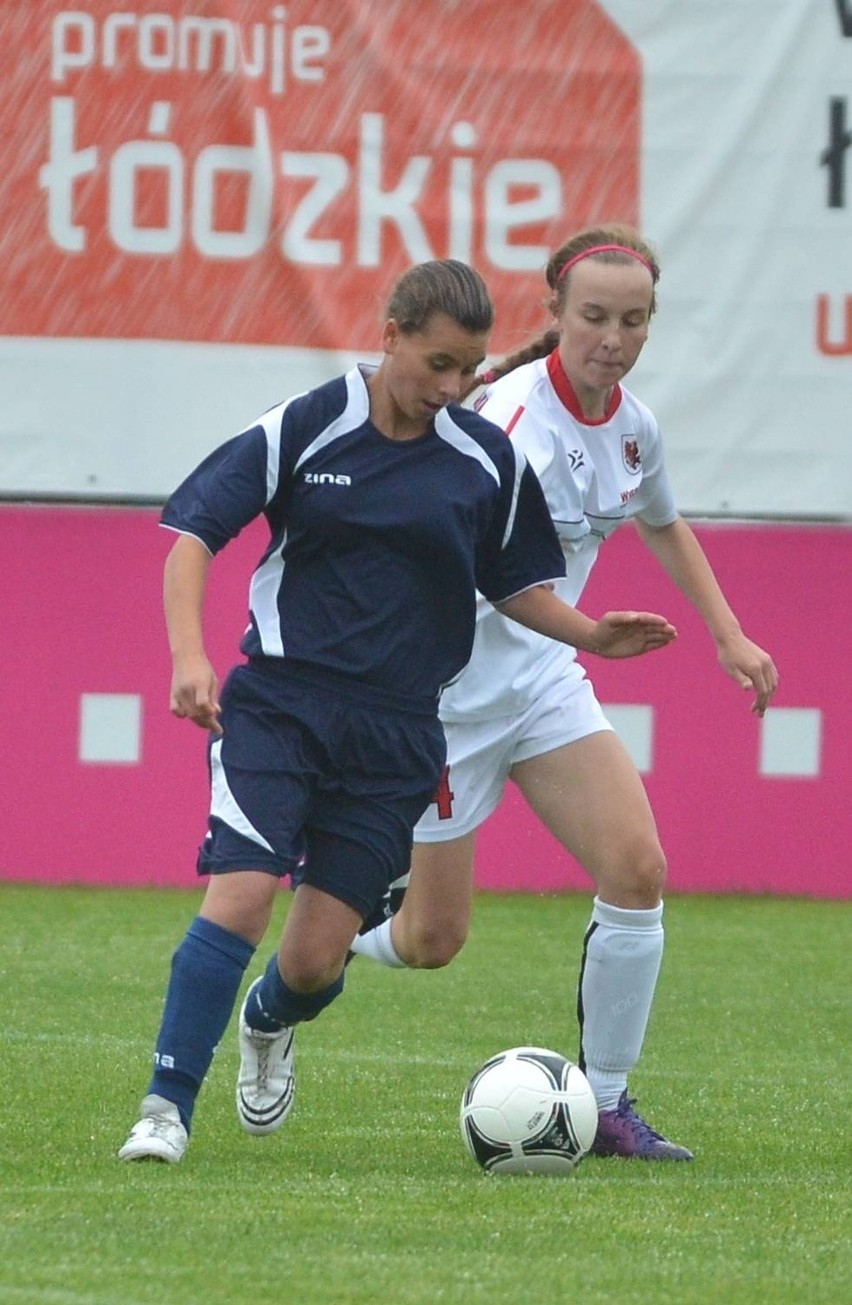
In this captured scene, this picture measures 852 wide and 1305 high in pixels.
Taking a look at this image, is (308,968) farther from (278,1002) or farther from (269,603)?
(269,603)

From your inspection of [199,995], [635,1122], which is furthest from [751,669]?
[199,995]

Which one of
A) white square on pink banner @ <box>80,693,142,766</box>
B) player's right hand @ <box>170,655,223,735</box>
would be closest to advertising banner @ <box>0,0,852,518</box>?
white square on pink banner @ <box>80,693,142,766</box>

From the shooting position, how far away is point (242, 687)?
4574mm

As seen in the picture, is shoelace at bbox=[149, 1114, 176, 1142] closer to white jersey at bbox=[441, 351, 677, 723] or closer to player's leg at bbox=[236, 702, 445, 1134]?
player's leg at bbox=[236, 702, 445, 1134]

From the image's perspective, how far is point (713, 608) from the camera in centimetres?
528

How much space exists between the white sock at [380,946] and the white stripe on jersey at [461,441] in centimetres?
144

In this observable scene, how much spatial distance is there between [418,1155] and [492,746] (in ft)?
3.06

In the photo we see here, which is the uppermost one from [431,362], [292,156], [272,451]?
[292,156]

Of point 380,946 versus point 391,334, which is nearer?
point 391,334

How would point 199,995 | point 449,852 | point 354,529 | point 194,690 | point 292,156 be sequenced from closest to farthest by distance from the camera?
point 194,690
point 199,995
point 354,529
point 449,852
point 292,156

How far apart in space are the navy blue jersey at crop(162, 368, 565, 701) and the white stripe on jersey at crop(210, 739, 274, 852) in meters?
0.24

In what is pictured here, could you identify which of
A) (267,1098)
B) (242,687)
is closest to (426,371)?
(242,687)

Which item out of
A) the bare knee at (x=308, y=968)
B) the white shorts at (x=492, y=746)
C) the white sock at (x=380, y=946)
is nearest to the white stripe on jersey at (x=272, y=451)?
the bare knee at (x=308, y=968)

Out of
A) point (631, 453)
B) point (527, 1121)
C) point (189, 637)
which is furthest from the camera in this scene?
point (631, 453)
